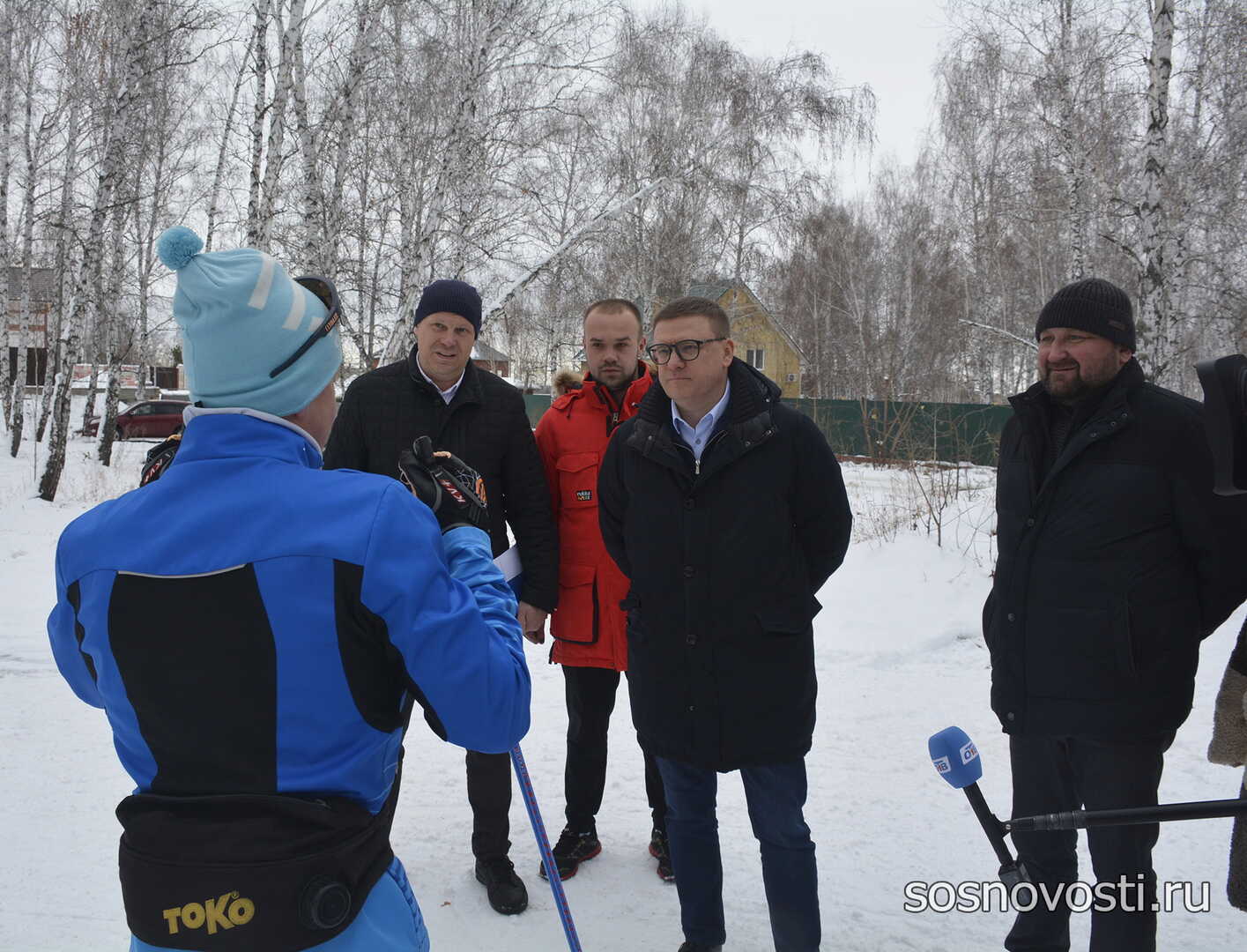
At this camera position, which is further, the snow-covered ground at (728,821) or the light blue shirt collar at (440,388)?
the light blue shirt collar at (440,388)

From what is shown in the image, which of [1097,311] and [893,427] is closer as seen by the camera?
[1097,311]

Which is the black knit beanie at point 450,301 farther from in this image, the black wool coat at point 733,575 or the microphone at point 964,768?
the microphone at point 964,768

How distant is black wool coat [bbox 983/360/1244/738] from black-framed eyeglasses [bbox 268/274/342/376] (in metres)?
2.04

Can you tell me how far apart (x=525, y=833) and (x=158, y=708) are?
8.32 ft

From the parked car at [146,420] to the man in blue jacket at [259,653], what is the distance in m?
26.5

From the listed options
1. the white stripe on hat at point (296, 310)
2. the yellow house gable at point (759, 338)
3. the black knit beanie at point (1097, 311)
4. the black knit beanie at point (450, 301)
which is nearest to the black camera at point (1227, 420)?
the black knit beanie at point (1097, 311)

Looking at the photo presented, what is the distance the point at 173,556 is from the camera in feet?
3.89

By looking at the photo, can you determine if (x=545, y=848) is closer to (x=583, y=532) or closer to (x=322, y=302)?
(x=583, y=532)

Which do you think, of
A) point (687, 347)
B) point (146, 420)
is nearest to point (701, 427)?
point (687, 347)

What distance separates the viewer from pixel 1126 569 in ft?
7.71

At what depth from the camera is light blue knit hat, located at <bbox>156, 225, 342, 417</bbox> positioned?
129 centimetres

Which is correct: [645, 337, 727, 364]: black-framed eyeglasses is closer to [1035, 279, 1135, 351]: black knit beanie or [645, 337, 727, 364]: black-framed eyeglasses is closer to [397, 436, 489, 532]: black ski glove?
[1035, 279, 1135, 351]: black knit beanie

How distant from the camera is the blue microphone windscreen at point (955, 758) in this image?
1.71 meters

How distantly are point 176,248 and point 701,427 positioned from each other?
164 centimetres
